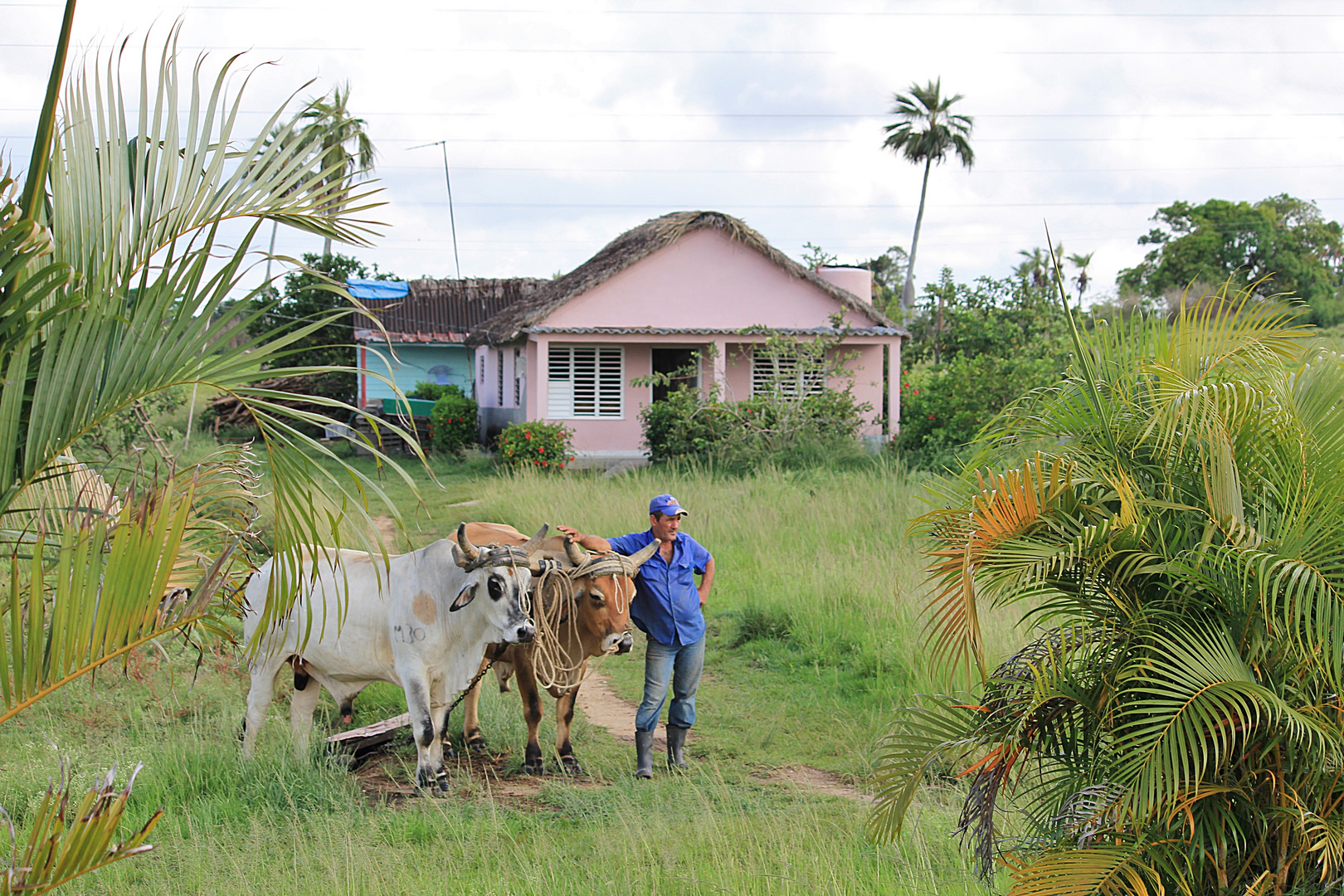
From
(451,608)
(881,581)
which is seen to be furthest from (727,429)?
(451,608)

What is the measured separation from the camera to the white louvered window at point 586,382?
22438 mm

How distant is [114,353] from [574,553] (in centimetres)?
388

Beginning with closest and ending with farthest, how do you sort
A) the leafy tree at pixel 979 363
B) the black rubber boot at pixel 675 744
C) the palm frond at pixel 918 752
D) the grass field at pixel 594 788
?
the palm frond at pixel 918 752 < the grass field at pixel 594 788 < the black rubber boot at pixel 675 744 < the leafy tree at pixel 979 363

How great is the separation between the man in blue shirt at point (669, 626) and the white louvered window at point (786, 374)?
1229cm

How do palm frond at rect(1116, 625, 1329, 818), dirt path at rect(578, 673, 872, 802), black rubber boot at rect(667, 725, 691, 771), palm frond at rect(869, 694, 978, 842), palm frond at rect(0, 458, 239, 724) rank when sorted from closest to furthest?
palm frond at rect(0, 458, 239, 724), palm frond at rect(1116, 625, 1329, 818), palm frond at rect(869, 694, 978, 842), dirt path at rect(578, 673, 872, 802), black rubber boot at rect(667, 725, 691, 771)

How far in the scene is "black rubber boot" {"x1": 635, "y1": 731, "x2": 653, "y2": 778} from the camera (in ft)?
22.1

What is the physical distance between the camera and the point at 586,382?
2270 centimetres

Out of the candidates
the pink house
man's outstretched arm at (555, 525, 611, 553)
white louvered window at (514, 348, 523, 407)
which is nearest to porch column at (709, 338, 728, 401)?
the pink house

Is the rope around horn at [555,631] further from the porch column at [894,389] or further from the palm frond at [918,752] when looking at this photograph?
the porch column at [894,389]

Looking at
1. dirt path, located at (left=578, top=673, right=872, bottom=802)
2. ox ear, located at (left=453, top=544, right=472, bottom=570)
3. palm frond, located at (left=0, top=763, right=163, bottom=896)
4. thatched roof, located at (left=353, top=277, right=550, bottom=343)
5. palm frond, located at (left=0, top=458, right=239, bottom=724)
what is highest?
thatched roof, located at (left=353, top=277, right=550, bottom=343)

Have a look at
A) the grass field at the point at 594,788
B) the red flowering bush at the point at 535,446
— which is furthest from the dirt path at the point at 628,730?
the red flowering bush at the point at 535,446

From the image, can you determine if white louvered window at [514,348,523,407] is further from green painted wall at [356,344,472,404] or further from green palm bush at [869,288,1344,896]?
green palm bush at [869,288,1344,896]

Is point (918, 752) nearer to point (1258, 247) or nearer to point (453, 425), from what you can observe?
point (453, 425)

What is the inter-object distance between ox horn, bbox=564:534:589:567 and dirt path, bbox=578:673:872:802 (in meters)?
1.43
